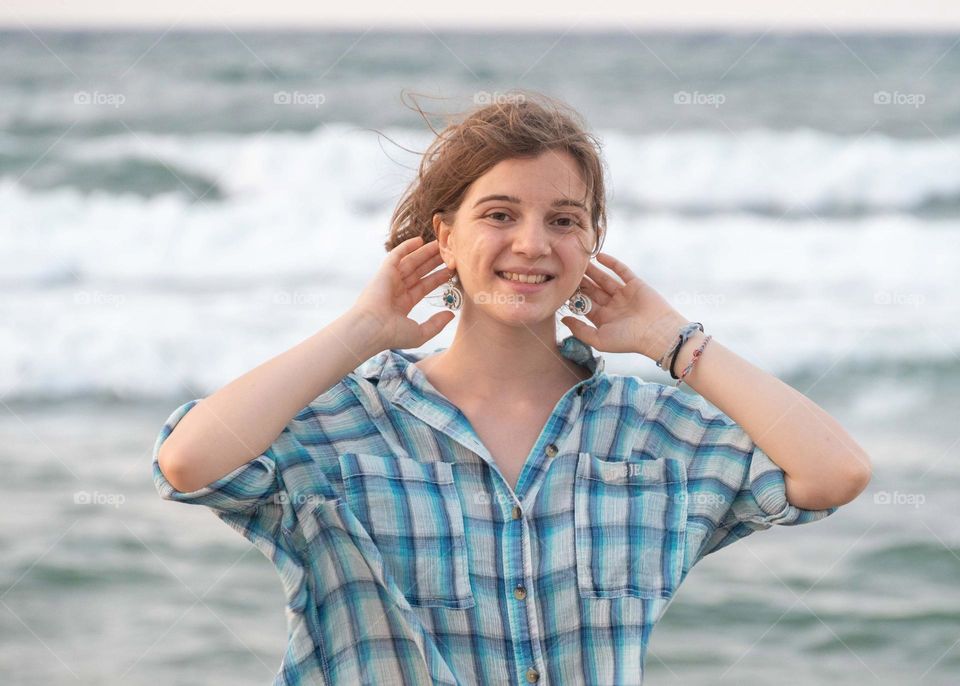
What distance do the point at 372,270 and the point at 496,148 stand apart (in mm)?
6174

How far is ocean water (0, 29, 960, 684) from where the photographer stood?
18.7 ft

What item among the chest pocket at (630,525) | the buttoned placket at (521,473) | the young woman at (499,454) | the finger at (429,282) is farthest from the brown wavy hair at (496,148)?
the chest pocket at (630,525)

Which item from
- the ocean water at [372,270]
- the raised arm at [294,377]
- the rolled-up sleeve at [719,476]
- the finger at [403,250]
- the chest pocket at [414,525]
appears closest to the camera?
the raised arm at [294,377]

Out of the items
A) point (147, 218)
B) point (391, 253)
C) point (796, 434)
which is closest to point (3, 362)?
point (147, 218)

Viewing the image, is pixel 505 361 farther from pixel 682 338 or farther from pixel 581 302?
pixel 682 338

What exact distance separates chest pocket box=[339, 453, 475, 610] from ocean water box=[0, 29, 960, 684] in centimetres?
107

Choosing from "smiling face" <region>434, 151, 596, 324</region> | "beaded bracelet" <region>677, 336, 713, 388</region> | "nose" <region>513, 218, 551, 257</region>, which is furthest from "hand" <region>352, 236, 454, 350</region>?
"beaded bracelet" <region>677, 336, 713, 388</region>

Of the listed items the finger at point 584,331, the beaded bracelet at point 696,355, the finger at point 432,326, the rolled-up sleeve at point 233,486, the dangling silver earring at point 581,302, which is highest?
the dangling silver earring at point 581,302

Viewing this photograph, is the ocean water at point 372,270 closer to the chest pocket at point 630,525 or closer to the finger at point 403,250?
the finger at point 403,250

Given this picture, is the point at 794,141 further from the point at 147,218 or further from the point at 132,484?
the point at 132,484

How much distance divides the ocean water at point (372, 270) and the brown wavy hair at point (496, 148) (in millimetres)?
376

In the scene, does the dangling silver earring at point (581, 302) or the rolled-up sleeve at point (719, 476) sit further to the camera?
the dangling silver earring at point (581, 302)

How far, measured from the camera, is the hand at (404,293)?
2594 millimetres

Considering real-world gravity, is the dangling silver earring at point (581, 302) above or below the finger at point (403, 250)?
below
